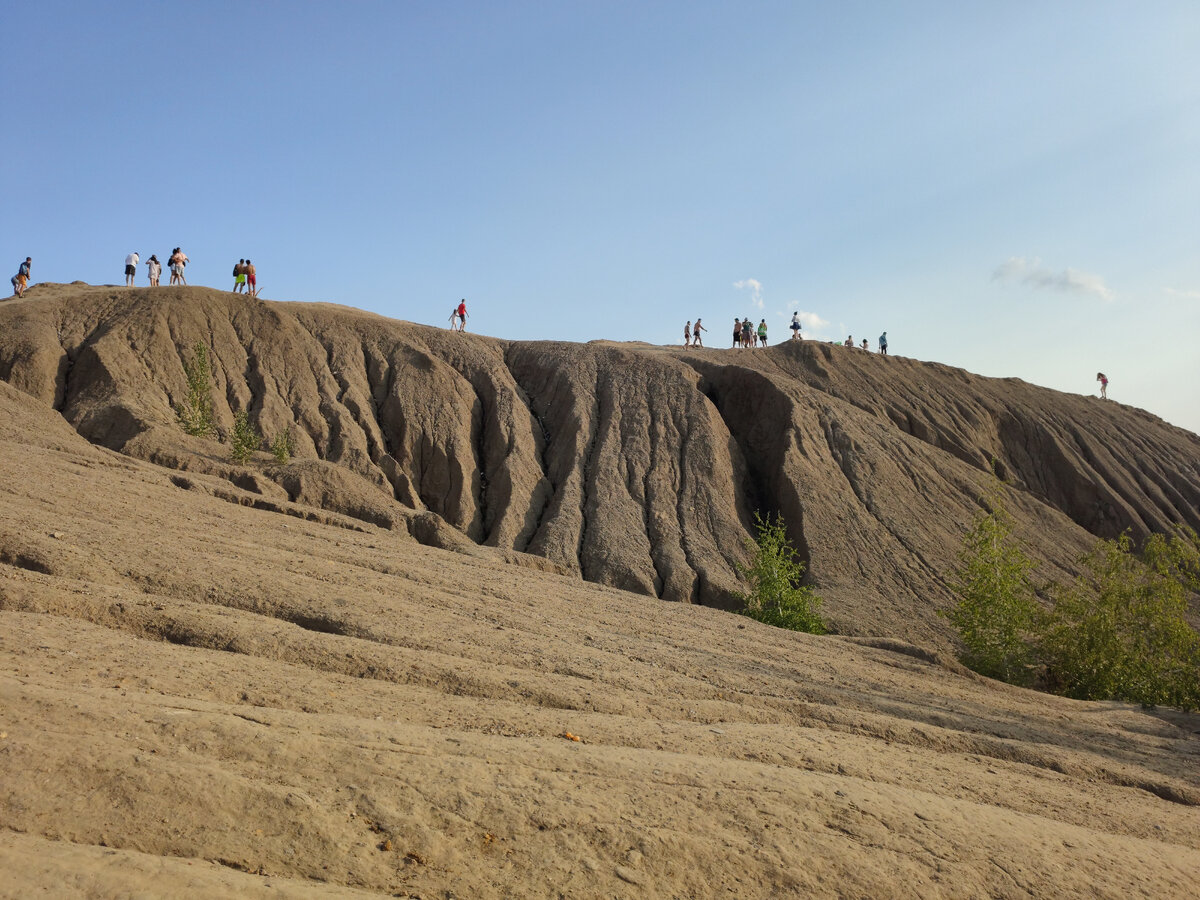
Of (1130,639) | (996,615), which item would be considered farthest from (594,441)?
(1130,639)

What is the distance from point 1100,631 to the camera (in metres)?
22.2

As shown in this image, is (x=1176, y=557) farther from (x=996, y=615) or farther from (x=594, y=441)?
(x=594, y=441)

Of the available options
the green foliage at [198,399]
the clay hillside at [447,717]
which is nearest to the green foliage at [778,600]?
the clay hillside at [447,717]

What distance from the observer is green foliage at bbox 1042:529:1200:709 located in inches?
828

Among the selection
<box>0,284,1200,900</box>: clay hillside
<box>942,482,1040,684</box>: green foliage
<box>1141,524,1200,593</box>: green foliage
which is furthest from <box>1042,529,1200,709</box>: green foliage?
<box>0,284,1200,900</box>: clay hillside

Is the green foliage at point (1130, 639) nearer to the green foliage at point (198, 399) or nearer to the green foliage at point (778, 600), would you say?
the green foliage at point (778, 600)

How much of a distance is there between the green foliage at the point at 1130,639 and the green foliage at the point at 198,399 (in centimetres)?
2481

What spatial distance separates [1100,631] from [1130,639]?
0.75 meters

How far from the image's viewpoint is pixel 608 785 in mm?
8125

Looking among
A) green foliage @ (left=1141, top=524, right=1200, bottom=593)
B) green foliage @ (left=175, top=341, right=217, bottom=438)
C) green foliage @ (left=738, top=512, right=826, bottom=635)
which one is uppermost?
green foliage @ (left=175, top=341, right=217, bottom=438)

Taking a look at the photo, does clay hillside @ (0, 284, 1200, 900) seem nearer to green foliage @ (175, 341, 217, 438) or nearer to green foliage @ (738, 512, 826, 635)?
green foliage @ (175, 341, 217, 438)

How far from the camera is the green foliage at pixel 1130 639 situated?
21.0 meters

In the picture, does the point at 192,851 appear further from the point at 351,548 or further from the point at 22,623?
the point at 351,548

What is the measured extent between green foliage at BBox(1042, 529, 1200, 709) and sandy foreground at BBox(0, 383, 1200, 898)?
450 centimetres
